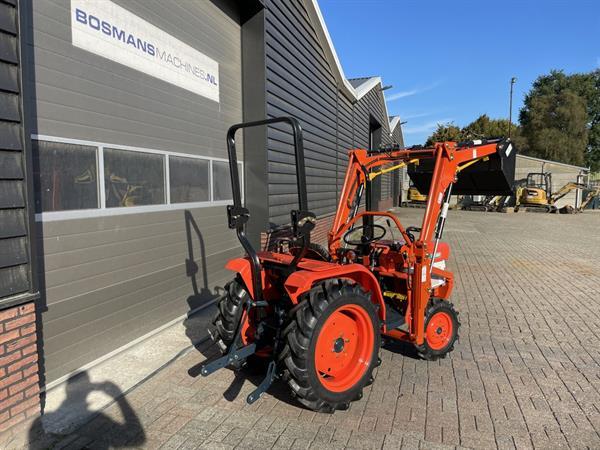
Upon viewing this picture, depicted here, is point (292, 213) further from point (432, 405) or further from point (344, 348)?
point (432, 405)

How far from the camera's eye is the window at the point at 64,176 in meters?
3.48

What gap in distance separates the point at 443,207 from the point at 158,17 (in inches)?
161

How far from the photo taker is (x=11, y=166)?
9.05ft

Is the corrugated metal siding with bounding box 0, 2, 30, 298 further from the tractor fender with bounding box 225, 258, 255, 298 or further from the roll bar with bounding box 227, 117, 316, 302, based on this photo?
the tractor fender with bounding box 225, 258, 255, 298

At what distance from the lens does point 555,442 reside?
2836 mm

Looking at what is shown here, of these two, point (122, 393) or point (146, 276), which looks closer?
point (122, 393)

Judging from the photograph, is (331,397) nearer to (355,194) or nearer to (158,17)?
(355,194)

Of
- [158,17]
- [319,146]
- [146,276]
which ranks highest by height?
[158,17]

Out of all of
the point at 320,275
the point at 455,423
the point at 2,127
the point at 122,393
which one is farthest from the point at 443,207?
the point at 2,127

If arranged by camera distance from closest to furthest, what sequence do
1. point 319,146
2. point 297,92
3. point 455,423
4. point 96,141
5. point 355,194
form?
point 455,423 → point 96,141 → point 355,194 → point 297,92 → point 319,146

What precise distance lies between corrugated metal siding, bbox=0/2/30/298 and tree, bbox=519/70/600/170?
167ft

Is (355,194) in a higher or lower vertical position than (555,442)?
higher

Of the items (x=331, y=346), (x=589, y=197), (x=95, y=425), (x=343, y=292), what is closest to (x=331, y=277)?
(x=343, y=292)

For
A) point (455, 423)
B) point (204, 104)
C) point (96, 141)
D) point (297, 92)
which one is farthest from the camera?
point (297, 92)
